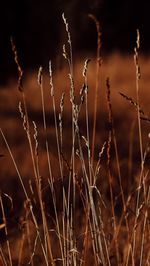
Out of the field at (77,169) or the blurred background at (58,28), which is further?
the blurred background at (58,28)

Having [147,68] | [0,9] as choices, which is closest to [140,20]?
[147,68]

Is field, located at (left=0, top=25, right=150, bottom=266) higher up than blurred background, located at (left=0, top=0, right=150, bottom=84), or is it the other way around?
blurred background, located at (left=0, top=0, right=150, bottom=84)

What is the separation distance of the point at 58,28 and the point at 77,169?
6390 mm

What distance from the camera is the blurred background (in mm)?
10367

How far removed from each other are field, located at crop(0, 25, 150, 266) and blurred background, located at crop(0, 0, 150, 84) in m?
0.40

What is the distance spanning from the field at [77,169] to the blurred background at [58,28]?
0.40m

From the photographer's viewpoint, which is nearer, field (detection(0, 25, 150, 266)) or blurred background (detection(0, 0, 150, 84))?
field (detection(0, 25, 150, 266))

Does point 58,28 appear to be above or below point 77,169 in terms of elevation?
above

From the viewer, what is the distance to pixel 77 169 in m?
4.76

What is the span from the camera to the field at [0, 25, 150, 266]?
1911 millimetres

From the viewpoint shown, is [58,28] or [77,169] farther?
[58,28]

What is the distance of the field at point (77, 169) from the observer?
1.91 meters

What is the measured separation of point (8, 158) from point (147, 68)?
18.0ft

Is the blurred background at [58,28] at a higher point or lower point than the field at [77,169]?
higher
